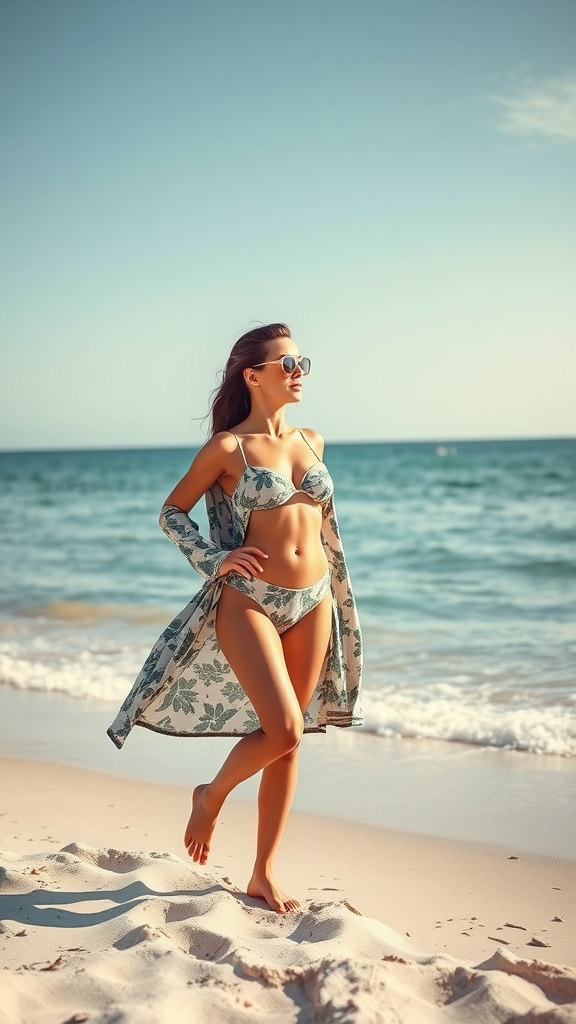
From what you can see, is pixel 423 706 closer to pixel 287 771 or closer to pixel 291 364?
pixel 287 771

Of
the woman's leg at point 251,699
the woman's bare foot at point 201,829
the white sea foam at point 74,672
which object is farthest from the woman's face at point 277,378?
the white sea foam at point 74,672

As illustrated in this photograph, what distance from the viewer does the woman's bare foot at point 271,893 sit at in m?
3.46

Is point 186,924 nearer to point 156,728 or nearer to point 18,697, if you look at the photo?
point 156,728

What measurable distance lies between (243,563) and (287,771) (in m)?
0.79

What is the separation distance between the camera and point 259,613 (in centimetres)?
359

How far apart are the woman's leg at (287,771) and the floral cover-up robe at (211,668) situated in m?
0.18

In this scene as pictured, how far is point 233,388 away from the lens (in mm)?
3977

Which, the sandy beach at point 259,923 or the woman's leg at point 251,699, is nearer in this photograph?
the sandy beach at point 259,923

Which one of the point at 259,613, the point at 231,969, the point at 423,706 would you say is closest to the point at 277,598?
the point at 259,613

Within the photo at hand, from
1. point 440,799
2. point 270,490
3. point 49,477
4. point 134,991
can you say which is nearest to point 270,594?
point 270,490

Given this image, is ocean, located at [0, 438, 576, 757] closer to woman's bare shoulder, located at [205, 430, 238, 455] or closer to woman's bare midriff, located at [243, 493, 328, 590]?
woman's bare midriff, located at [243, 493, 328, 590]

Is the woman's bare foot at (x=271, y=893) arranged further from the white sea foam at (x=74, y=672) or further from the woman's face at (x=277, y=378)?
the white sea foam at (x=74, y=672)

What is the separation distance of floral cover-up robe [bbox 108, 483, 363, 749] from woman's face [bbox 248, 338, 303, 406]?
43cm

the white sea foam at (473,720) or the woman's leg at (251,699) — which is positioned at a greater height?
the woman's leg at (251,699)
